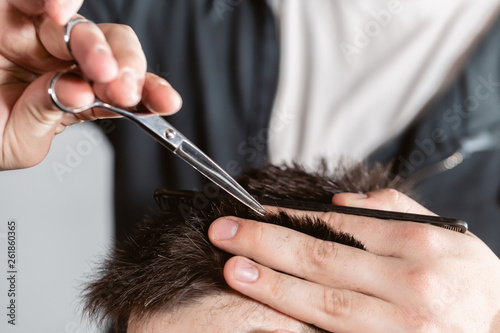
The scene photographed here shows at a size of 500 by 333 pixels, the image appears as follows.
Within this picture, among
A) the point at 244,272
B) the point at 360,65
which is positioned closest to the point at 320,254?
the point at 244,272

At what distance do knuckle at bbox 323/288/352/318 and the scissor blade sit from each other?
181mm

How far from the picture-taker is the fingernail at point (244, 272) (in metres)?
0.68

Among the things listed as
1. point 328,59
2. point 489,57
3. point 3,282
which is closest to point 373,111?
point 328,59

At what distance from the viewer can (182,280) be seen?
2.31ft

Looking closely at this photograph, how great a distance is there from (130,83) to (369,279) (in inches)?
17.8

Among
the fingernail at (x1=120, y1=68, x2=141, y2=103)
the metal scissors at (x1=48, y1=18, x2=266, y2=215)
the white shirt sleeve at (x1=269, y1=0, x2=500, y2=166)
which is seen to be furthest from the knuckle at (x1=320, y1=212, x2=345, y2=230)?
the white shirt sleeve at (x1=269, y1=0, x2=500, y2=166)

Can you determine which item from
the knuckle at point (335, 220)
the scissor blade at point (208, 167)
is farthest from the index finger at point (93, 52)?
the knuckle at point (335, 220)

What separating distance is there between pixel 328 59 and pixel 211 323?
38.5 inches

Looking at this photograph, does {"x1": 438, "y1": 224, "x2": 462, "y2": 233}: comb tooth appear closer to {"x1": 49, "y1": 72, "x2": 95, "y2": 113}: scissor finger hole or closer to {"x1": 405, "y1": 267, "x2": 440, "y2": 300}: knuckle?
{"x1": 405, "y1": 267, "x2": 440, "y2": 300}: knuckle

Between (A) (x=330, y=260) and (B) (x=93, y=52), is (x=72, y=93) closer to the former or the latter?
(B) (x=93, y=52)

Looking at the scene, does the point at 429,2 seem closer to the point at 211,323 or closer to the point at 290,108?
the point at 290,108

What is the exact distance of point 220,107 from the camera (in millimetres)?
1385

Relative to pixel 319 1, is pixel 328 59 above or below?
below

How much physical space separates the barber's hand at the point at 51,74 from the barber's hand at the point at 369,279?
9.9 inches
